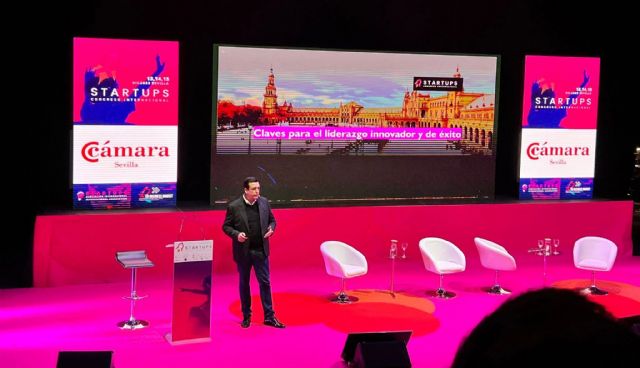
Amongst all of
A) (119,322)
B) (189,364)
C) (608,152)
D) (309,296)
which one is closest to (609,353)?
(189,364)

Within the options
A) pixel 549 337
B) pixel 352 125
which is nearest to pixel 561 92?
pixel 352 125

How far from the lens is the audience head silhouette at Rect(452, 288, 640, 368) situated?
60 cm

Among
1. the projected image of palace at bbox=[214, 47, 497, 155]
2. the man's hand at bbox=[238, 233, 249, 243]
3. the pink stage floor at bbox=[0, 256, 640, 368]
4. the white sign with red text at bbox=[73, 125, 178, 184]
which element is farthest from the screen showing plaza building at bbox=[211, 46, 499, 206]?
the man's hand at bbox=[238, 233, 249, 243]

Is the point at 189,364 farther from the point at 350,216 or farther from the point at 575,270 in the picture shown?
the point at 575,270

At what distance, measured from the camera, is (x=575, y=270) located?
33.1 ft

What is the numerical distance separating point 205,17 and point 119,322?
408 centimetres

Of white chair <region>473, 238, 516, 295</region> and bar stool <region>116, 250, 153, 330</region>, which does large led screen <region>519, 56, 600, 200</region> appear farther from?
bar stool <region>116, 250, 153, 330</region>

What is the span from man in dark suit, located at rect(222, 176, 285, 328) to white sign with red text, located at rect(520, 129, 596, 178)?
4.94 meters

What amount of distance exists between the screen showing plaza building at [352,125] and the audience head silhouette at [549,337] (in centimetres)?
885

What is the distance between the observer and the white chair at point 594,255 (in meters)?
8.83

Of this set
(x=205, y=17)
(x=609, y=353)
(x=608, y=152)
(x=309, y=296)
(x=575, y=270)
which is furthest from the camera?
(x=608, y=152)

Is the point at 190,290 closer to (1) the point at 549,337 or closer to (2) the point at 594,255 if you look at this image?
(2) the point at 594,255

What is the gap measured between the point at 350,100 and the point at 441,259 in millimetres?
2462

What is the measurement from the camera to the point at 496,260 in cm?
884
